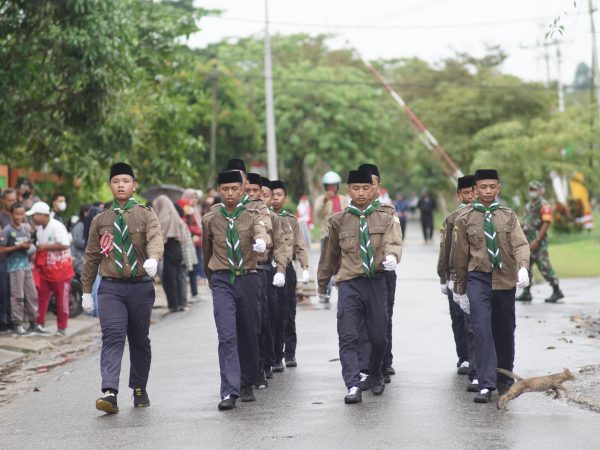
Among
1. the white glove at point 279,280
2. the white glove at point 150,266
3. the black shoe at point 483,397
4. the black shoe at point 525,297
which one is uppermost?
the white glove at point 150,266

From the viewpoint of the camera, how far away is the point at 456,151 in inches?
2336

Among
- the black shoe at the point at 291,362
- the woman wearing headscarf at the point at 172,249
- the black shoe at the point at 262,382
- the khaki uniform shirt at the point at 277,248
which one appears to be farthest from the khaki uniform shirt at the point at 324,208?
the black shoe at the point at 262,382

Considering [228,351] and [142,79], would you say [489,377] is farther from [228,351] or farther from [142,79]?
[142,79]

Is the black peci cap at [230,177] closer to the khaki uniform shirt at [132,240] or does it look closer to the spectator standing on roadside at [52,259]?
the khaki uniform shirt at [132,240]

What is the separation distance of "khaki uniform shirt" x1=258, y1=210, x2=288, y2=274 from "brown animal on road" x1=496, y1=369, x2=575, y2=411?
2.40 meters

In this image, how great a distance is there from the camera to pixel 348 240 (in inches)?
418

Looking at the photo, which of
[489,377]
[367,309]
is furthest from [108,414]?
[489,377]

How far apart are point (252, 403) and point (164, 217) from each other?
9.51 metres

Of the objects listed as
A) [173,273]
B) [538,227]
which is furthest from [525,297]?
[173,273]

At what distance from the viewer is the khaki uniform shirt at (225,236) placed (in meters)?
10.5

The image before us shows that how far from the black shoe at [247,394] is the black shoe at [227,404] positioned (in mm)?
404

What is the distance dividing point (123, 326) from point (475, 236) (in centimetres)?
300

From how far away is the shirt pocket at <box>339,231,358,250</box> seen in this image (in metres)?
10.6

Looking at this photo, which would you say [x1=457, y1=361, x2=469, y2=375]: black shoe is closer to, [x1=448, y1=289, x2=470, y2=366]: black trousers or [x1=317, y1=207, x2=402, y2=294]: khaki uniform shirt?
[x1=448, y1=289, x2=470, y2=366]: black trousers
